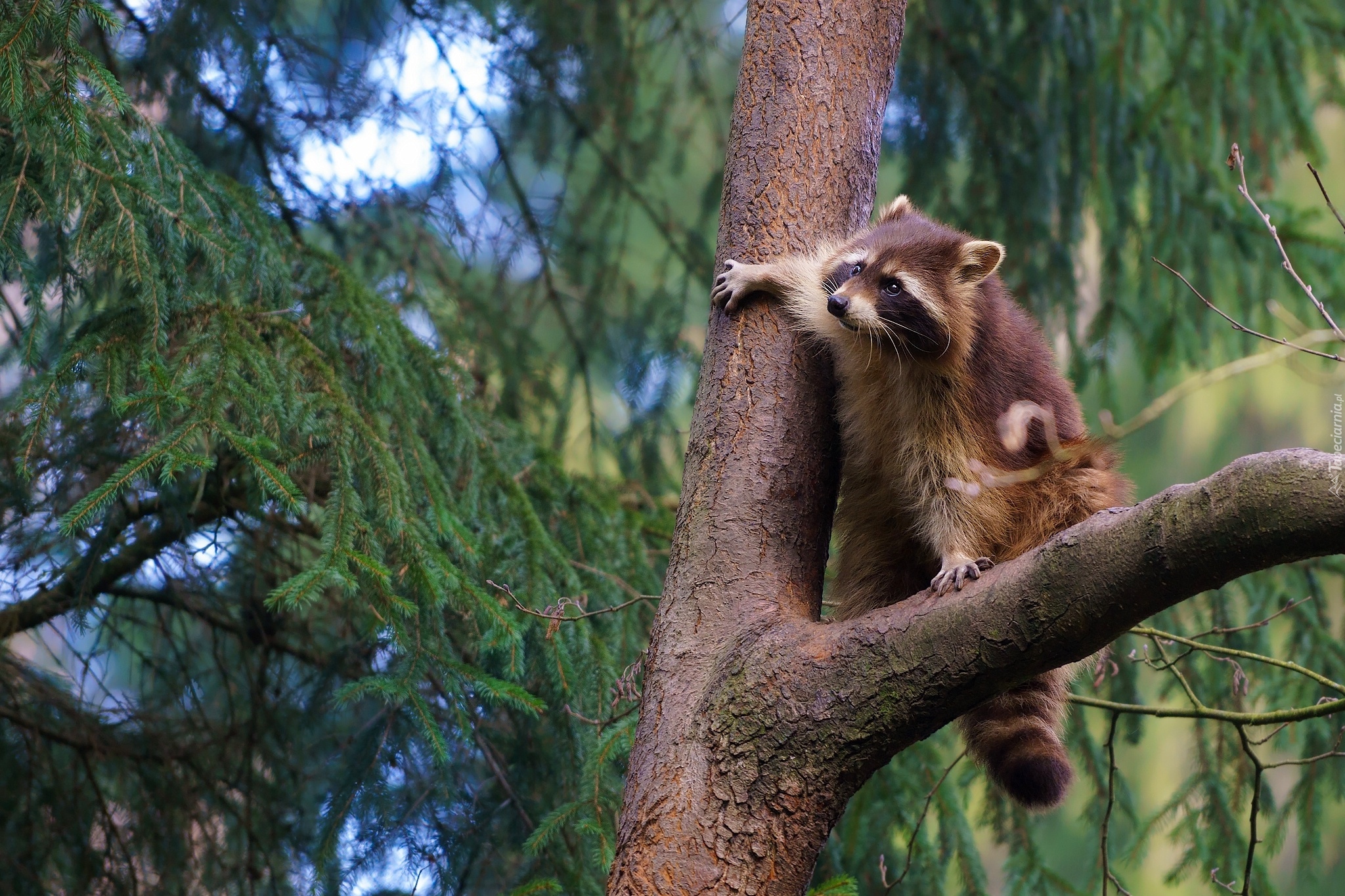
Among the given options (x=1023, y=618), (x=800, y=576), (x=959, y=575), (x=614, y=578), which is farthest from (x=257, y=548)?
(x=1023, y=618)

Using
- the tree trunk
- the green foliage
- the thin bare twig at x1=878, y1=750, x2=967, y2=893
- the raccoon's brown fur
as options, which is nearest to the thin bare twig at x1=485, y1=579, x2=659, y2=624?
the green foliage

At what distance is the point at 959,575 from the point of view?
2438 mm

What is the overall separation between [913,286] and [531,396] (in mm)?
2628

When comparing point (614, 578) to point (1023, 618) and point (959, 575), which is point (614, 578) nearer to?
point (959, 575)

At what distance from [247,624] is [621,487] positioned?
153 centimetres

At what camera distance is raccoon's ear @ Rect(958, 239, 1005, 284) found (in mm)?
3186

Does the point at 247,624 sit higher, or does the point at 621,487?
the point at 621,487

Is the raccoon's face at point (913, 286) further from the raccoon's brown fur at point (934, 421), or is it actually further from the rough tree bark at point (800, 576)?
the rough tree bark at point (800, 576)

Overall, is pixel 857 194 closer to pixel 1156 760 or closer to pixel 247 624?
pixel 247 624

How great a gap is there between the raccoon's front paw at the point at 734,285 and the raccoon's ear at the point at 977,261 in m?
0.81

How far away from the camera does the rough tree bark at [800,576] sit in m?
1.78

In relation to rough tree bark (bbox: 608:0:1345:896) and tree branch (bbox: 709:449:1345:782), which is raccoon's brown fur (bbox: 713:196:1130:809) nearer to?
rough tree bark (bbox: 608:0:1345:896)

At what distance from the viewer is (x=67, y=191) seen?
254 centimetres

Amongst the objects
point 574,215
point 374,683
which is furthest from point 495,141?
point 374,683
